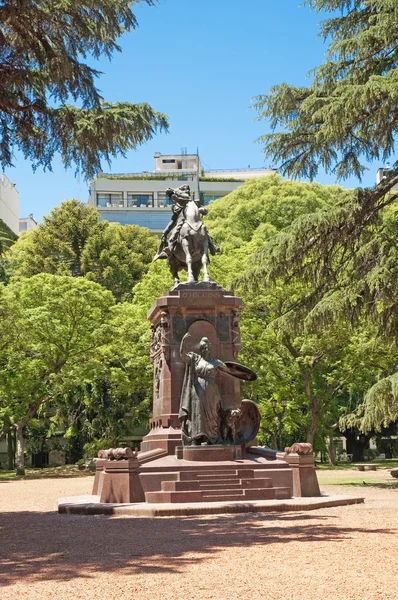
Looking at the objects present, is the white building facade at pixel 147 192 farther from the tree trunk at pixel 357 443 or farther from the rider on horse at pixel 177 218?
the rider on horse at pixel 177 218

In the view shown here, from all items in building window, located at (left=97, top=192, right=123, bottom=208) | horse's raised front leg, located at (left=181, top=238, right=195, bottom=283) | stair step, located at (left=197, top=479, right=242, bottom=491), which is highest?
building window, located at (left=97, top=192, right=123, bottom=208)

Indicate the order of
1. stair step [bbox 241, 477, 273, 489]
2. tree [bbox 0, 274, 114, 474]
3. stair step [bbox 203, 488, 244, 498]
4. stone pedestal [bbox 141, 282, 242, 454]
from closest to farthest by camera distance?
stair step [bbox 203, 488, 244, 498] < stair step [bbox 241, 477, 273, 489] < stone pedestal [bbox 141, 282, 242, 454] < tree [bbox 0, 274, 114, 474]

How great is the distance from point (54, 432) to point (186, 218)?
2907 cm

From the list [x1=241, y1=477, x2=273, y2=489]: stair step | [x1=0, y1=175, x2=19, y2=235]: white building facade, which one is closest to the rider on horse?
[x1=241, y1=477, x2=273, y2=489]: stair step

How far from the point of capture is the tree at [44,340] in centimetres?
3309

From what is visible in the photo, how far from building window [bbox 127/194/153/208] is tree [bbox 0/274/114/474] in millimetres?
36765

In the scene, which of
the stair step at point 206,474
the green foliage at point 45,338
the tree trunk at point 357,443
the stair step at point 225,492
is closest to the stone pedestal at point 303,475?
the stair step at point 206,474

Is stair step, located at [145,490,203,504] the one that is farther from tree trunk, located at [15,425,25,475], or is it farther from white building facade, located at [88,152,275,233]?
white building facade, located at [88,152,275,233]

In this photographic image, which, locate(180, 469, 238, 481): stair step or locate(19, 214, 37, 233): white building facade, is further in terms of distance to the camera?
locate(19, 214, 37, 233): white building facade

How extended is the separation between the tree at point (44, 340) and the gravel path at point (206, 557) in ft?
66.3

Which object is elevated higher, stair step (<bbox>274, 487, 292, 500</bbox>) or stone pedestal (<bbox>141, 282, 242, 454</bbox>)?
stone pedestal (<bbox>141, 282, 242, 454</bbox>)

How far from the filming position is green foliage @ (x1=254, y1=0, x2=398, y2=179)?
17.2m

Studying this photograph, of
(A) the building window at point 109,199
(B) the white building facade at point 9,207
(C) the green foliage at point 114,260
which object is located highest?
(A) the building window at point 109,199

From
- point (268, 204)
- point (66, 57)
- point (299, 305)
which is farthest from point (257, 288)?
point (268, 204)
